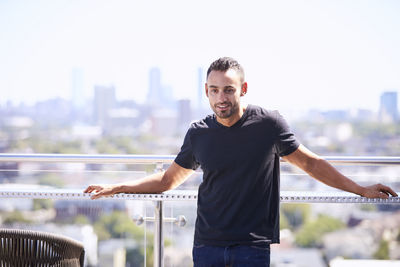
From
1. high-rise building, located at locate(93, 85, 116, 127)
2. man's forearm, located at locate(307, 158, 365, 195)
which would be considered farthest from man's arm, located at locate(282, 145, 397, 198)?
high-rise building, located at locate(93, 85, 116, 127)

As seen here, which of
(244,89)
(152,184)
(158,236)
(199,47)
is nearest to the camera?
(244,89)

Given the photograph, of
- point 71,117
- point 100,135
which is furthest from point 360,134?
point 71,117

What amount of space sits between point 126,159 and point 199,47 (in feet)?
169

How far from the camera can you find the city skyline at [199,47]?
161 ft

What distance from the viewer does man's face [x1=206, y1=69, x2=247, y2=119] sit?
5.27 ft

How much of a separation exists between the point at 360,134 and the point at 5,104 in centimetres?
4013

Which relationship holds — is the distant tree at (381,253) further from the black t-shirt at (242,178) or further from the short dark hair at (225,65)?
the short dark hair at (225,65)

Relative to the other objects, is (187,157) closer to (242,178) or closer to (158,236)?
(242,178)

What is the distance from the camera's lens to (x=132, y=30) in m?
53.3

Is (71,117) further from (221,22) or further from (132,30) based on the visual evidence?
(221,22)

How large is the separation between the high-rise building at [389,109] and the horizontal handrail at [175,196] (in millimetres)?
42377

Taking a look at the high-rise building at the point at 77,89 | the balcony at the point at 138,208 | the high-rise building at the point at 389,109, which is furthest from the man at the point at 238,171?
the high-rise building at the point at 77,89

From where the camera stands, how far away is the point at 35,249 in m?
1.50

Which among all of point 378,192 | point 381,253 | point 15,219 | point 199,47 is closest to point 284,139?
point 378,192
